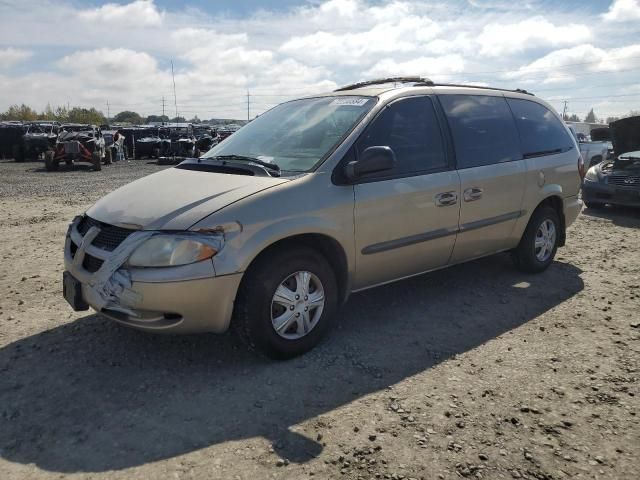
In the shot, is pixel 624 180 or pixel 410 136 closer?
pixel 410 136

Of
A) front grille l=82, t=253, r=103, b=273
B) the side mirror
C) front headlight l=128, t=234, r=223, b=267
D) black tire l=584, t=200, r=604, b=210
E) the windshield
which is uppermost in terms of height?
the windshield

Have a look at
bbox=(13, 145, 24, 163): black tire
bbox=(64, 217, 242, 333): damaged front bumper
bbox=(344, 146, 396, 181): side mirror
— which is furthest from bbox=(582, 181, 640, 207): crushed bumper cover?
bbox=(13, 145, 24, 163): black tire

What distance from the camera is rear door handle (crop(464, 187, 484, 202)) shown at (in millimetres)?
4320

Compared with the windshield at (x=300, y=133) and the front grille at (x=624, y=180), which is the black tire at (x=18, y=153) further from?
the front grille at (x=624, y=180)

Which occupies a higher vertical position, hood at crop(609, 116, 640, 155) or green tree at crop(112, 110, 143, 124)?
green tree at crop(112, 110, 143, 124)

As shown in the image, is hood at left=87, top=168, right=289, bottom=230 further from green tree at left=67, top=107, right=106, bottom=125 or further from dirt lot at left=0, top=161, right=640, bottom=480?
green tree at left=67, top=107, right=106, bottom=125

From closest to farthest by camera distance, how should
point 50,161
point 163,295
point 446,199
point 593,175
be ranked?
point 163,295 → point 446,199 → point 593,175 → point 50,161

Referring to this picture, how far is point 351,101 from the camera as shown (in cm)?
407

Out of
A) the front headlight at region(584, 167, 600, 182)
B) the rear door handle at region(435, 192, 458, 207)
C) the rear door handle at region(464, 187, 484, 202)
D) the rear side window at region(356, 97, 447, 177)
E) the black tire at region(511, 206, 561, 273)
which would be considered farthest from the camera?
the front headlight at region(584, 167, 600, 182)

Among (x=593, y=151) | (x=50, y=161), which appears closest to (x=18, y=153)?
(x=50, y=161)

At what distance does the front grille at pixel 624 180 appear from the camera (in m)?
8.98

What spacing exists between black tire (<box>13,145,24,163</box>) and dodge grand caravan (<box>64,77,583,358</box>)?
78.2 ft

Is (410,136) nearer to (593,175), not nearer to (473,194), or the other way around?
(473,194)

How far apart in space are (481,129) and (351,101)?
4.27 feet
